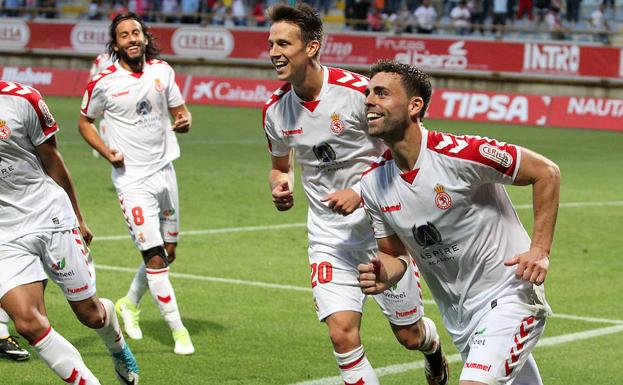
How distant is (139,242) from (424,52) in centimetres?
2623

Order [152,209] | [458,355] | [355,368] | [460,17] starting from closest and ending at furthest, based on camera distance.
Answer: [355,368] < [458,355] < [152,209] < [460,17]

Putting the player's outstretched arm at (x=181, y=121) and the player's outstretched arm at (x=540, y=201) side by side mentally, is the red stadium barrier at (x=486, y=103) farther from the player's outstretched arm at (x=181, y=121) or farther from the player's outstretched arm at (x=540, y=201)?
the player's outstretched arm at (x=540, y=201)

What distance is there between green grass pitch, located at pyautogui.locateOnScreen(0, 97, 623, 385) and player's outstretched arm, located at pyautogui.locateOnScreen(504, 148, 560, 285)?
2.68 meters

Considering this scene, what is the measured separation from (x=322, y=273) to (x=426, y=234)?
1.43 metres

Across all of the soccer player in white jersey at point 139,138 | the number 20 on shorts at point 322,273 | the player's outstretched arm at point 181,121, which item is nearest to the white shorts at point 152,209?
the soccer player in white jersey at point 139,138

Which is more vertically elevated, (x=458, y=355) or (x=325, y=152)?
(x=325, y=152)

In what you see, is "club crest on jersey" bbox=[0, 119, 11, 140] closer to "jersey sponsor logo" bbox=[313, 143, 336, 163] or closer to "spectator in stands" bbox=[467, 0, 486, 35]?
"jersey sponsor logo" bbox=[313, 143, 336, 163]

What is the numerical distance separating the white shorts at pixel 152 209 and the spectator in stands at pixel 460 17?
26.6 meters

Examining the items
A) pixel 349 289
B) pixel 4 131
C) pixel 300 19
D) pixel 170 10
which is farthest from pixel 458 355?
pixel 170 10

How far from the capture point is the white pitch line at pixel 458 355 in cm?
855

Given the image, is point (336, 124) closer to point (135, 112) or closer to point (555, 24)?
point (135, 112)

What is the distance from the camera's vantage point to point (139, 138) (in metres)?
10.4

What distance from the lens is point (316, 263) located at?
306 inches

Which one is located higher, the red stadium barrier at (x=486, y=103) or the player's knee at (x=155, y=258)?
the player's knee at (x=155, y=258)
